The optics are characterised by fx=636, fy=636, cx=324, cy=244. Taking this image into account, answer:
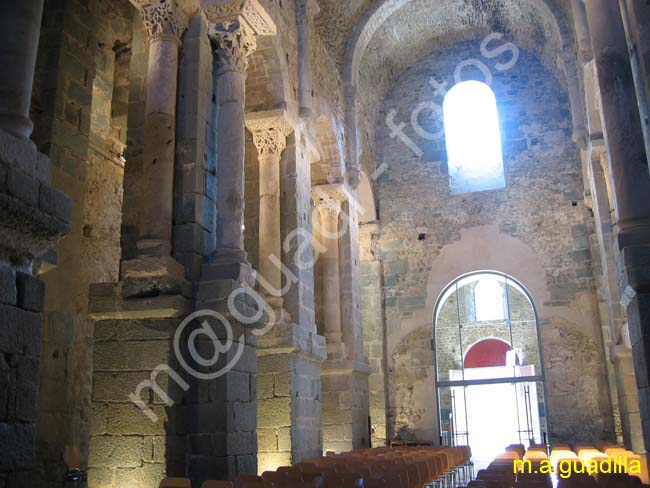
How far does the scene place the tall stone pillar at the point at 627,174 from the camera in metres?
→ 5.33

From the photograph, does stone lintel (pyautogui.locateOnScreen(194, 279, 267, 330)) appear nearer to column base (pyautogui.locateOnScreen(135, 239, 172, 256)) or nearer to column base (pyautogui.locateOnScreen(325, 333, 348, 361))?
column base (pyautogui.locateOnScreen(135, 239, 172, 256))

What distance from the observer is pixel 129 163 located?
712 centimetres

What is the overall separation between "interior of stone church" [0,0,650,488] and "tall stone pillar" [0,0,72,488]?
14 millimetres

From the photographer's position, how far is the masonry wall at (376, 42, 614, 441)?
13.9 metres

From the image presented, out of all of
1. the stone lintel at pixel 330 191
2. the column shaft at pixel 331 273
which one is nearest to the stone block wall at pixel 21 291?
the column shaft at pixel 331 273

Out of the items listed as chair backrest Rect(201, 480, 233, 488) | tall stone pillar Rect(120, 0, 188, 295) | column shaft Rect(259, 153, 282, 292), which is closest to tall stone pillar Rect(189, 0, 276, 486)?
tall stone pillar Rect(120, 0, 188, 295)

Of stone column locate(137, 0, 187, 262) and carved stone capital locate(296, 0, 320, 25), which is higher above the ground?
carved stone capital locate(296, 0, 320, 25)

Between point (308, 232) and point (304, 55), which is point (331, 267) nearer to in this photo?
point (308, 232)

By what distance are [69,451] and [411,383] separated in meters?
9.81

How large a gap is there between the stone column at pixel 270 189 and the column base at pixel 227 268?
2732 millimetres

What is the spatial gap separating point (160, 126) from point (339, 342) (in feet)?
21.5

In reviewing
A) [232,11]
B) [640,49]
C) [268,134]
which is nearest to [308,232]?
[268,134]

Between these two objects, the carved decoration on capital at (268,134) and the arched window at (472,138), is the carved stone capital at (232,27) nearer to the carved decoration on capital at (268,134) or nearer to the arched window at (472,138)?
the carved decoration on capital at (268,134)

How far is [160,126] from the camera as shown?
6.74 meters
